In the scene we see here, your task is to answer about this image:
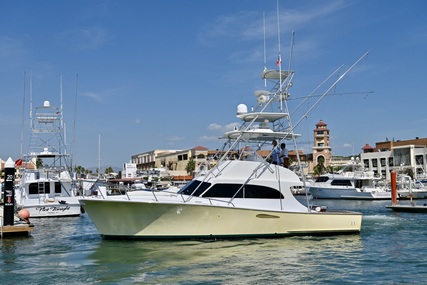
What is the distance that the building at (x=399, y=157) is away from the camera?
322 ft

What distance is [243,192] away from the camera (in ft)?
64.1

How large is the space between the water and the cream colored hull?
1.29ft

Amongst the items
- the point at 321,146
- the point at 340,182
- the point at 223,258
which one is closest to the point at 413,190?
the point at 340,182

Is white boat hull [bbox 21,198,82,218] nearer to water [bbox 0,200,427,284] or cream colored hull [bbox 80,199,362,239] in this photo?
water [bbox 0,200,427,284]

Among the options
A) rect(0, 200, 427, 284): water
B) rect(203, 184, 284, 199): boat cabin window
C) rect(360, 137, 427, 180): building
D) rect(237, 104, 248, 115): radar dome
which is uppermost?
rect(360, 137, 427, 180): building

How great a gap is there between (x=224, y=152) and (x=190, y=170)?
113862mm

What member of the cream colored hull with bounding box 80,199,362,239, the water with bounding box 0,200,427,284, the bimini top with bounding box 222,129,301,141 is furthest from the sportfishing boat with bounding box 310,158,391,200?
the cream colored hull with bounding box 80,199,362,239

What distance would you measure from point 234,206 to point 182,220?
2.01m

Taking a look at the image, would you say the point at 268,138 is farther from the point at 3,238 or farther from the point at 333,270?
the point at 3,238

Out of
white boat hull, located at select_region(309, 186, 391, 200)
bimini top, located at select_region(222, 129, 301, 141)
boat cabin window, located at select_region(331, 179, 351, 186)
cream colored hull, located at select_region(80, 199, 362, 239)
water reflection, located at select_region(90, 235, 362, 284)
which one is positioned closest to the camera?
water reflection, located at select_region(90, 235, 362, 284)

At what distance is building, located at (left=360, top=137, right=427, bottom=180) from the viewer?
9812 cm

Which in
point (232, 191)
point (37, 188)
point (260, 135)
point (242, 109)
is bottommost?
point (232, 191)

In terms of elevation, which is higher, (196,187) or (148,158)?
(148,158)

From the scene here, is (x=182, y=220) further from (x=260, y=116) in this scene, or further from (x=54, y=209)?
(x=54, y=209)
